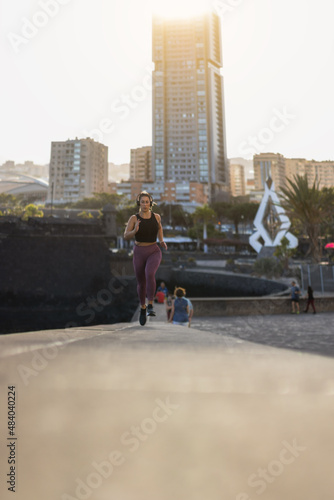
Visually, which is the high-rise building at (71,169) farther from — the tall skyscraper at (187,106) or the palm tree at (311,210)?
the palm tree at (311,210)

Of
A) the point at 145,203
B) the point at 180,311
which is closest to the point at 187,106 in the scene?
the point at 180,311

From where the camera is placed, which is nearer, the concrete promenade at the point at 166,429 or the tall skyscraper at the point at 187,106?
the concrete promenade at the point at 166,429

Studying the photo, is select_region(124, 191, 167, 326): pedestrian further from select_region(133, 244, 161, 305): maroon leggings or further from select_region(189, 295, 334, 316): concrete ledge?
select_region(189, 295, 334, 316): concrete ledge

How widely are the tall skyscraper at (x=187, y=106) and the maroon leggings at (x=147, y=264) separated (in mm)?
157261

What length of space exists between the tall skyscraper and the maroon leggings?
157261mm

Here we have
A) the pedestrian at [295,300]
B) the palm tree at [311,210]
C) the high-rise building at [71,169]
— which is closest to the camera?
the pedestrian at [295,300]

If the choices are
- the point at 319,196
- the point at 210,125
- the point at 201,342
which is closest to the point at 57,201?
the point at 210,125

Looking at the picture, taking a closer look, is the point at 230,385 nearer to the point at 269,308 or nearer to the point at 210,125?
the point at 269,308

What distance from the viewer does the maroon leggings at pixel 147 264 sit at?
14.1 feet

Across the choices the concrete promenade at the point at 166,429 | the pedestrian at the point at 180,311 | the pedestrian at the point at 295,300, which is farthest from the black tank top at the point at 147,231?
the pedestrian at the point at 295,300

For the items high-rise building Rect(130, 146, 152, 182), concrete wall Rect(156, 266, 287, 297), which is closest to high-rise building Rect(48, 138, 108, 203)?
high-rise building Rect(130, 146, 152, 182)

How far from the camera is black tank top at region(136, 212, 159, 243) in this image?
423cm

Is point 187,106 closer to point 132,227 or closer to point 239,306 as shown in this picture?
point 239,306

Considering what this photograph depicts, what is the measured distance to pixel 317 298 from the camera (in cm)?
1606
